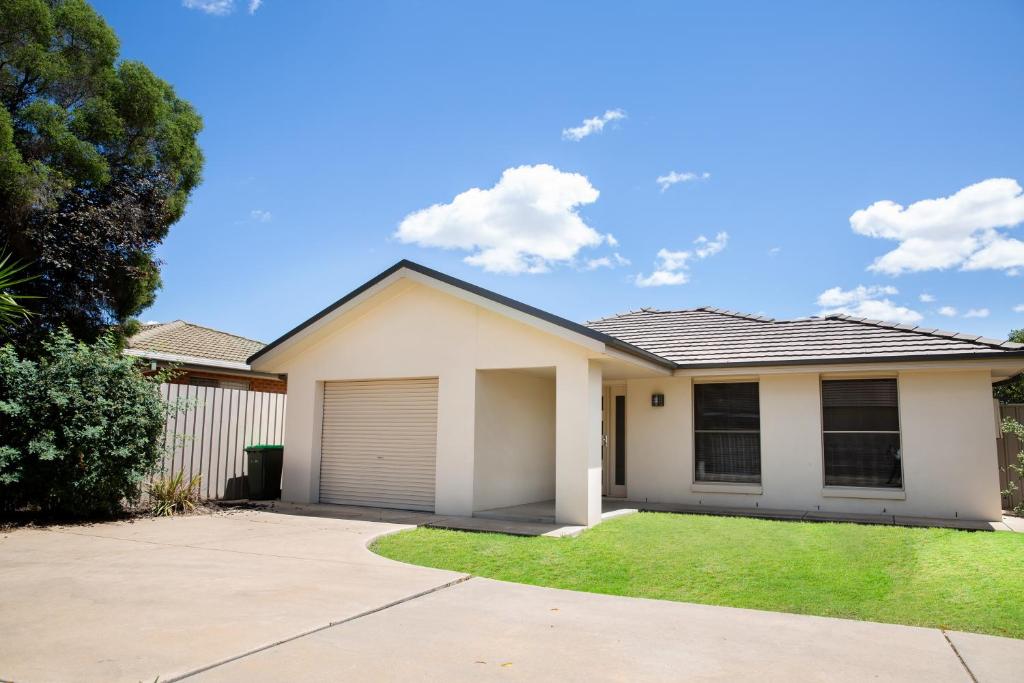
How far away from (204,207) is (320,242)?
3.32 metres

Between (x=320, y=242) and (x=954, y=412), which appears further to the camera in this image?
(x=320, y=242)

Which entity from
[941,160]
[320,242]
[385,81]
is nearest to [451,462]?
[320,242]

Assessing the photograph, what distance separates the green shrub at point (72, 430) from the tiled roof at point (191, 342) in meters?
7.04

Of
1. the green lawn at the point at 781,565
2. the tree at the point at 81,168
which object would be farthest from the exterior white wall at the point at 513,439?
the tree at the point at 81,168

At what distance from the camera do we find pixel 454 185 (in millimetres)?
13852

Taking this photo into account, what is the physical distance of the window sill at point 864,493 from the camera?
1176cm

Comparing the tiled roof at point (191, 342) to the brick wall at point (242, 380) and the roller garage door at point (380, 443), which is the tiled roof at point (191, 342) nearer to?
the brick wall at point (242, 380)

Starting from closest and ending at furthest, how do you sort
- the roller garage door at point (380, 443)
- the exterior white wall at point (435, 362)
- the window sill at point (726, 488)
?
1. the exterior white wall at point (435, 362)
2. the roller garage door at point (380, 443)
3. the window sill at point (726, 488)

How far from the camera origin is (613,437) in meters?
14.6

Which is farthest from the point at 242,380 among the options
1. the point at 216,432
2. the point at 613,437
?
the point at 613,437

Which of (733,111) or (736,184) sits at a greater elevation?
(733,111)

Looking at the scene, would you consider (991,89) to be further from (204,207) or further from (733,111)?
(204,207)

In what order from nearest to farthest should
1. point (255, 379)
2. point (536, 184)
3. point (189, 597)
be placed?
point (189, 597) < point (536, 184) < point (255, 379)

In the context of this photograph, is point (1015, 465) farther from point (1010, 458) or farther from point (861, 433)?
point (861, 433)
